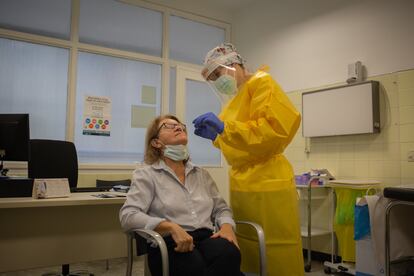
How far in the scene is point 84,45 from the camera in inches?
157

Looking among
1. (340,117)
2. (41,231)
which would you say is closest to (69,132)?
(41,231)

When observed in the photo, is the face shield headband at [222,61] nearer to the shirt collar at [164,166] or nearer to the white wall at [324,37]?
the shirt collar at [164,166]

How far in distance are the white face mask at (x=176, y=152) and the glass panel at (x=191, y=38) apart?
315cm

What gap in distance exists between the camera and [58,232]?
2.09 meters

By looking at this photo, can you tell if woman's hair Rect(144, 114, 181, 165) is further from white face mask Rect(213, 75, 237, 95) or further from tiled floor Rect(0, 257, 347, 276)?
tiled floor Rect(0, 257, 347, 276)

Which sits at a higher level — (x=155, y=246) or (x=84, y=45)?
(x=84, y=45)

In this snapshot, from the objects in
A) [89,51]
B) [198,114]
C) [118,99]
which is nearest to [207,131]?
[118,99]

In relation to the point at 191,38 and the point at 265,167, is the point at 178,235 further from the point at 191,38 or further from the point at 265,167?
the point at 191,38

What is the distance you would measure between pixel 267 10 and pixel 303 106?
1594mm

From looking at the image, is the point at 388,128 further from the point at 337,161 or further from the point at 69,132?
the point at 69,132

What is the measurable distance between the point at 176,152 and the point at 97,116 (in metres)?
2.54

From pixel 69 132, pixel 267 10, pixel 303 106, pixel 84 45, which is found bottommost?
pixel 69 132

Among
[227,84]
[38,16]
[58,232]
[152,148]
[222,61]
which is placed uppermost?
[38,16]

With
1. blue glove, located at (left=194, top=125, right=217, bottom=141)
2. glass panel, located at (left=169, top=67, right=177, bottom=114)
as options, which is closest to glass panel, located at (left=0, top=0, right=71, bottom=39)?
glass panel, located at (left=169, top=67, right=177, bottom=114)
